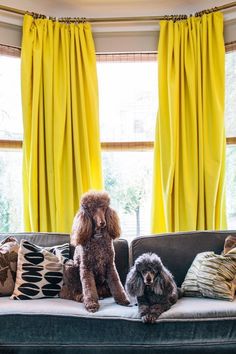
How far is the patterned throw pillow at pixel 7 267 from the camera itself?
A: 2.22 metres

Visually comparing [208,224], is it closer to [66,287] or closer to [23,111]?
[66,287]

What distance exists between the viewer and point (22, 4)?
A: 2924 millimetres

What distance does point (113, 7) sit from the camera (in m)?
2.99

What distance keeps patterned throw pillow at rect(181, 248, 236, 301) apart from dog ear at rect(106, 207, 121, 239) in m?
0.54

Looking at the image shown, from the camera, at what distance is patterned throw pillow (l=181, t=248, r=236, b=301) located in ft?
6.70

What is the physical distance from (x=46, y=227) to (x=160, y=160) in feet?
3.54

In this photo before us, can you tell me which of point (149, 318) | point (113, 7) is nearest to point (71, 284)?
point (149, 318)

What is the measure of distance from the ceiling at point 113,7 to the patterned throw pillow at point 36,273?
1.90 meters

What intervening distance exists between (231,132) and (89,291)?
1.84 meters

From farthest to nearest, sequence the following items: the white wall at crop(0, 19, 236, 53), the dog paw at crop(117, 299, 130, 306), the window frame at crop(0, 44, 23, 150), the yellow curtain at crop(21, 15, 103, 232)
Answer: the white wall at crop(0, 19, 236, 53) → the window frame at crop(0, 44, 23, 150) → the yellow curtain at crop(21, 15, 103, 232) → the dog paw at crop(117, 299, 130, 306)

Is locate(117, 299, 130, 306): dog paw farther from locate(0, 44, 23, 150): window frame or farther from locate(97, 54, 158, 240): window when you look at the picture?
locate(0, 44, 23, 150): window frame

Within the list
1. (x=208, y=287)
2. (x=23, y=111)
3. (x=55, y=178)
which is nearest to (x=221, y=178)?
(x=208, y=287)

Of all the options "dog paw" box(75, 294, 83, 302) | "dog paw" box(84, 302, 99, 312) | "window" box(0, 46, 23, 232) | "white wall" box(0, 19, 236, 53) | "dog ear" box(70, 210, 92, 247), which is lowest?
"dog paw" box(75, 294, 83, 302)

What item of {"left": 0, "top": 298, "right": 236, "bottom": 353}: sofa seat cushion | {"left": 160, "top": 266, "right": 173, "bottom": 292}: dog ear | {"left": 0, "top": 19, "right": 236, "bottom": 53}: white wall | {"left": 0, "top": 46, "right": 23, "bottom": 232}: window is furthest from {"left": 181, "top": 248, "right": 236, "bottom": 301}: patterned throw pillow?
{"left": 0, "top": 19, "right": 236, "bottom": 53}: white wall
